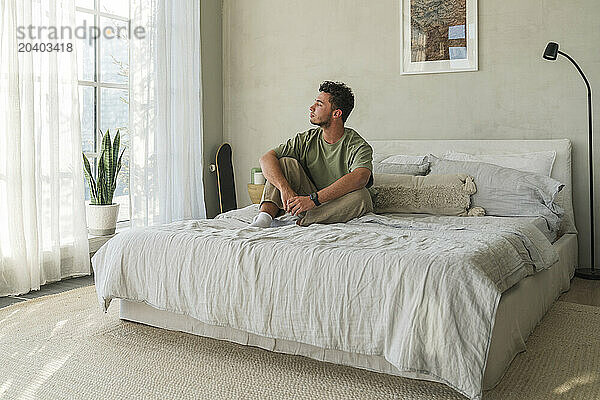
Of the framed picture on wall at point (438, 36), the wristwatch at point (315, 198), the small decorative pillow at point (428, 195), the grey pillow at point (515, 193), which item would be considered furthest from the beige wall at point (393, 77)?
the wristwatch at point (315, 198)

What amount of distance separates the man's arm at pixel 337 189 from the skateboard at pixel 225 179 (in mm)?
2233

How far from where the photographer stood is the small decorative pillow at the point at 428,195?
351 centimetres

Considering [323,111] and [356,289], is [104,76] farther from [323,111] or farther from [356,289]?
[356,289]

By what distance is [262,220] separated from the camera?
3029 mm

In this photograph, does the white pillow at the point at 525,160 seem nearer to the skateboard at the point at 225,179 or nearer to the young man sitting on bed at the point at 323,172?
the young man sitting on bed at the point at 323,172

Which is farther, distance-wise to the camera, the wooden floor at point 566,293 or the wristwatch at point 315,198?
the wooden floor at point 566,293

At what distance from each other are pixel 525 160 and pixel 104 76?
3033mm

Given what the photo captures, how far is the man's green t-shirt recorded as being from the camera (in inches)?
130

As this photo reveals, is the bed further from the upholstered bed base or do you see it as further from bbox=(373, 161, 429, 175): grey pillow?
bbox=(373, 161, 429, 175): grey pillow

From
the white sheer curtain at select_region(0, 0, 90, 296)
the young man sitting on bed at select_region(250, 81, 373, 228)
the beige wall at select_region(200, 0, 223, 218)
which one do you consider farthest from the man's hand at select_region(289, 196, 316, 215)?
the beige wall at select_region(200, 0, 223, 218)

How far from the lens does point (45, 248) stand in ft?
12.9

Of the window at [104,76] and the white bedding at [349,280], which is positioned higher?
the window at [104,76]

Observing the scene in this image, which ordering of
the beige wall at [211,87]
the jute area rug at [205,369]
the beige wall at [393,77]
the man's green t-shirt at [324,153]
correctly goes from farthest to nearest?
the beige wall at [211,87], the beige wall at [393,77], the man's green t-shirt at [324,153], the jute area rug at [205,369]

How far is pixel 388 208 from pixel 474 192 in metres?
0.49
